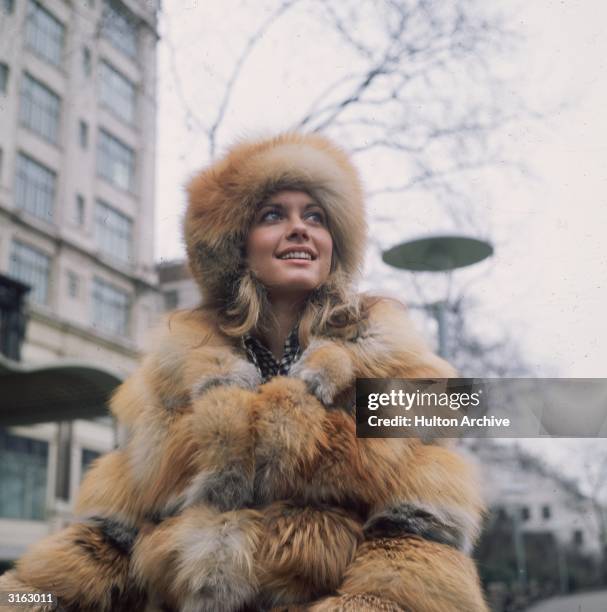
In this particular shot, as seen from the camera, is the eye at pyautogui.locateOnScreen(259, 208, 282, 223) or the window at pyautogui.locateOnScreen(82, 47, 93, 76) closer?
the eye at pyautogui.locateOnScreen(259, 208, 282, 223)

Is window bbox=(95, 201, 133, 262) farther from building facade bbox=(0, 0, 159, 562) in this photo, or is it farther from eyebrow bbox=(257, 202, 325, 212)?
eyebrow bbox=(257, 202, 325, 212)

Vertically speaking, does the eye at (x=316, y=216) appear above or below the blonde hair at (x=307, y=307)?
above

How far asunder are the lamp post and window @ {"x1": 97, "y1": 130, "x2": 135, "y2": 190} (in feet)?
3.57

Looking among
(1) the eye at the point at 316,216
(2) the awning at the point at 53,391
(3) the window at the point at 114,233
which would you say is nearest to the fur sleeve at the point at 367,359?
(1) the eye at the point at 316,216

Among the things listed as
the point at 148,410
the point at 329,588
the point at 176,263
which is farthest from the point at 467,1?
the point at 329,588

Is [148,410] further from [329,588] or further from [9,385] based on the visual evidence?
[9,385]

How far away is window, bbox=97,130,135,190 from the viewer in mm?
2802

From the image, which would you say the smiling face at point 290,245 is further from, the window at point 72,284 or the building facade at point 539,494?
the window at point 72,284

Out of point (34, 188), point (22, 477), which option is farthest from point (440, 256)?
point (22, 477)

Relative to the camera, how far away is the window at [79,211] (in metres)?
2.92

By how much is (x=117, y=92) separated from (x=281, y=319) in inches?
68.3

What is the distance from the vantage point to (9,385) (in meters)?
3.29

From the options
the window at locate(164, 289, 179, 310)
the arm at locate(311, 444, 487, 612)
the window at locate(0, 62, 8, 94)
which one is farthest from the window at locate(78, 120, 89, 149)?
the arm at locate(311, 444, 487, 612)

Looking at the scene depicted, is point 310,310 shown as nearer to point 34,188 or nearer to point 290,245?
point 290,245
